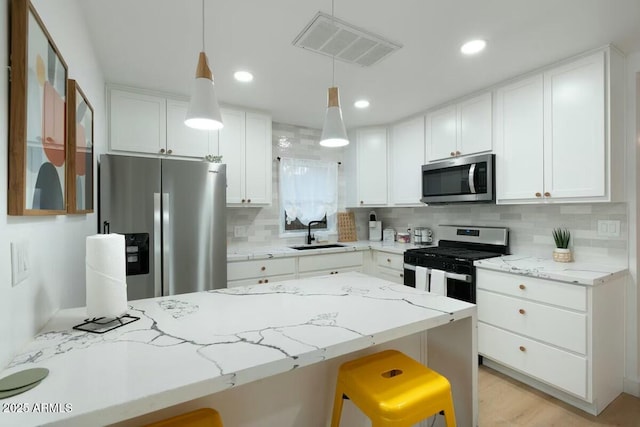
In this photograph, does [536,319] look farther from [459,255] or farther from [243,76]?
[243,76]

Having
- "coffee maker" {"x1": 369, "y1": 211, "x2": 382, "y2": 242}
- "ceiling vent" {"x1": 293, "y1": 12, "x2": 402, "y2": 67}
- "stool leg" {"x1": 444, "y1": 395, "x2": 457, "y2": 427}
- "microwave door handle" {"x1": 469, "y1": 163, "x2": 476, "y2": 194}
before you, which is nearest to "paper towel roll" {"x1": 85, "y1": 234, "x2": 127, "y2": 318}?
"stool leg" {"x1": 444, "y1": 395, "x2": 457, "y2": 427}

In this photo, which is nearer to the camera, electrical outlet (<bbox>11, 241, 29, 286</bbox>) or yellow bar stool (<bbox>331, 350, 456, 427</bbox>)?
electrical outlet (<bbox>11, 241, 29, 286</bbox>)

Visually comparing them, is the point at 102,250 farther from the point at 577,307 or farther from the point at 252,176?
the point at 577,307

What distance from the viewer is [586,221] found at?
2346 mm

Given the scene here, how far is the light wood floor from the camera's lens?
1883mm

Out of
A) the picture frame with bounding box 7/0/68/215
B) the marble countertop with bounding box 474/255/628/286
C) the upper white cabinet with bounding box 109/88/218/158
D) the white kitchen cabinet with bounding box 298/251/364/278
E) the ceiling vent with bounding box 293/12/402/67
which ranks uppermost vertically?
the ceiling vent with bounding box 293/12/402/67

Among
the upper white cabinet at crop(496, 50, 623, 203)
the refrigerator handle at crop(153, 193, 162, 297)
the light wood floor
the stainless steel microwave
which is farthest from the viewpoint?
the stainless steel microwave

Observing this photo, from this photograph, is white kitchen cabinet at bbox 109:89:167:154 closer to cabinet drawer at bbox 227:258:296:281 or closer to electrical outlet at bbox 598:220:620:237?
cabinet drawer at bbox 227:258:296:281

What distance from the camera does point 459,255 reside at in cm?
271

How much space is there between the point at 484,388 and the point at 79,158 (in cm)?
296

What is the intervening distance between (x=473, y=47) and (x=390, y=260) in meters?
Answer: 2.16

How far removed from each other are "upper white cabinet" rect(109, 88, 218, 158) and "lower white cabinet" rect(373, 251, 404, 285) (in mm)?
2186

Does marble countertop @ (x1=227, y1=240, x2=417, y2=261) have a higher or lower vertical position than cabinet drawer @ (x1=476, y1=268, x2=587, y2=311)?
higher

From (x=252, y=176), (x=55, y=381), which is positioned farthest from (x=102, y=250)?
(x=252, y=176)
